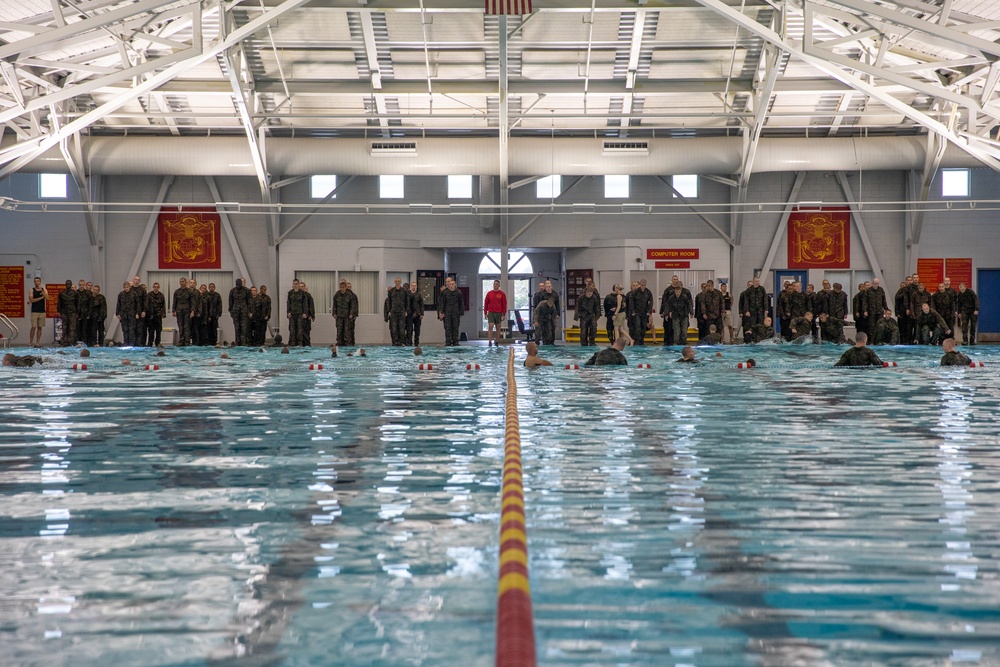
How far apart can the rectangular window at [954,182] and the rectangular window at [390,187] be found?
16209mm

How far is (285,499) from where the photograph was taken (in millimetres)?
6027

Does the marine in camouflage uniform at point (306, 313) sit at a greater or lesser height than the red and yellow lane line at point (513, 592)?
greater

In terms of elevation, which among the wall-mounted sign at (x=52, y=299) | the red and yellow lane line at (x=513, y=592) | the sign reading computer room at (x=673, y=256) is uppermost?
the sign reading computer room at (x=673, y=256)

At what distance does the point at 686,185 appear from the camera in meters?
30.5

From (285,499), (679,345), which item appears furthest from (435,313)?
(285,499)

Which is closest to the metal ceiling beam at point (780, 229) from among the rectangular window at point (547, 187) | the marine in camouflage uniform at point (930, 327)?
the marine in camouflage uniform at point (930, 327)

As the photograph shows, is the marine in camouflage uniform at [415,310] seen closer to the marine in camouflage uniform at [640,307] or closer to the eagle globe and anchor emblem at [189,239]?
the marine in camouflage uniform at [640,307]

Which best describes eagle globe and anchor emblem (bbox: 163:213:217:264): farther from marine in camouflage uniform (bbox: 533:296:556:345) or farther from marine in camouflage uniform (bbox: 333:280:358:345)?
marine in camouflage uniform (bbox: 533:296:556:345)

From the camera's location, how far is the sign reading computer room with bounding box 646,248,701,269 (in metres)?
29.2

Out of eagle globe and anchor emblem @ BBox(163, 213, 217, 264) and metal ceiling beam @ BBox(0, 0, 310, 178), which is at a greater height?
metal ceiling beam @ BBox(0, 0, 310, 178)

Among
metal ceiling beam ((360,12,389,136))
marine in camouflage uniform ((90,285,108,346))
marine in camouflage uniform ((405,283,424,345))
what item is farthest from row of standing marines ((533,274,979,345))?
marine in camouflage uniform ((90,285,108,346))

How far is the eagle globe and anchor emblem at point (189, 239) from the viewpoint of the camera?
29906mm

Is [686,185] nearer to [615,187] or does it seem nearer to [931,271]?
[615,187]

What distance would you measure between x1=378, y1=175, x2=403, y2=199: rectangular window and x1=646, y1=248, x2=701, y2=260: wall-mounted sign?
7.74 meters
